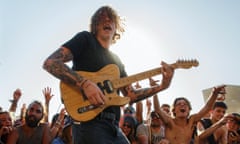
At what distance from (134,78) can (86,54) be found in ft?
2.04

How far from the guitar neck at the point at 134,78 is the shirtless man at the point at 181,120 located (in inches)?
95.2

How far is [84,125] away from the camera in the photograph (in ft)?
8.02

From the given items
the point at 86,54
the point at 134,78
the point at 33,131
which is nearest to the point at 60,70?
the point at 86,54

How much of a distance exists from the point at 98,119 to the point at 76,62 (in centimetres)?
60

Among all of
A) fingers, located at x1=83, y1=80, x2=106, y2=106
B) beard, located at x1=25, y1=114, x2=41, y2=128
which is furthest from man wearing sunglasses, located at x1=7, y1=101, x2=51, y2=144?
fingers, located at x1=83, y1=80, x2=106, y2=106

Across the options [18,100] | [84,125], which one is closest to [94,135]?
[84,125]

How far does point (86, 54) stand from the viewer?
2.66 metres

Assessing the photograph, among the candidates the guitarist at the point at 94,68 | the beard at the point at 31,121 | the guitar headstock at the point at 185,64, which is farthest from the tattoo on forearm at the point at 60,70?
the beard at the point at 31,121

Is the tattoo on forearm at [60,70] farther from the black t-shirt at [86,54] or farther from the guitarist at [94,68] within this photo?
the black t-shirt at [86,54]

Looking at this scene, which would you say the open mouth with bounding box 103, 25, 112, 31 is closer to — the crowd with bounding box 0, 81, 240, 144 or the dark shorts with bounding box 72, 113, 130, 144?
the dark shorts with bounding box 72, 113, 130, 144

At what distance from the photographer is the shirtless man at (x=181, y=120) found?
5.41m

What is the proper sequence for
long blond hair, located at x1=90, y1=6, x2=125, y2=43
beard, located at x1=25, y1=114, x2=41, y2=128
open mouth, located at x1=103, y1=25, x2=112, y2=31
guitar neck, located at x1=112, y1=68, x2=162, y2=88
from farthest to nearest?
1. beard, located at x1=25, y1=114, x2=41, y2=128
2. long blond hair, located at x1=90, y1=6, x2=125, y2=43
3. open mouth, located at x1=103, y1=25, x2=112, y2=31
4. guitar neck, located at x1=112, y1=68, x2=162, y2=88

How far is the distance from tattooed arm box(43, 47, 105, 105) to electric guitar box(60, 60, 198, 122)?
81mm

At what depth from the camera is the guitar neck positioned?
280cm
